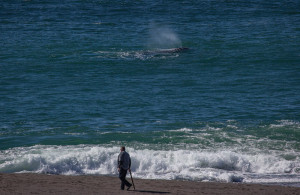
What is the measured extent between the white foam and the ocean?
0.05m

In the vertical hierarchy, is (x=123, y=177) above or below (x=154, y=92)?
above

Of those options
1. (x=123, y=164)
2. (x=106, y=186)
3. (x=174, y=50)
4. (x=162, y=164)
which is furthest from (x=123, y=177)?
(x=174, y=50)

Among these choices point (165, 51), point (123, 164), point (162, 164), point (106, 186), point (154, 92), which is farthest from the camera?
point (165, 51)

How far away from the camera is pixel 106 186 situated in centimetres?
1783

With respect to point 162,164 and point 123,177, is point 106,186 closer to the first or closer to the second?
point 123,177

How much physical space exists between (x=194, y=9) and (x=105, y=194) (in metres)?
41.3

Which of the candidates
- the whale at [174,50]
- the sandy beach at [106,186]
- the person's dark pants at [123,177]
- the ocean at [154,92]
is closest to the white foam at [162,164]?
the ocean at [154,92]

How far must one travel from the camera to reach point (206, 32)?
4634 centimetres

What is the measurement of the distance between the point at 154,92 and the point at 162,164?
10.5m

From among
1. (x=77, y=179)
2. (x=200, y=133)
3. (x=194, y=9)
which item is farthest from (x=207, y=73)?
(x=194, y=9)

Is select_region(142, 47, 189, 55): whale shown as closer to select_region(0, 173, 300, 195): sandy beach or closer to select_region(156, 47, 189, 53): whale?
select_region(156, 47, 189, 53): whale

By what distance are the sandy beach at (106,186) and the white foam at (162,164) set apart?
1331 mm

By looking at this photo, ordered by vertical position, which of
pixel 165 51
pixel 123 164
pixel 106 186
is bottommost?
pixel 165 51

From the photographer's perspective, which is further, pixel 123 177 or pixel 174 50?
pixel 174 50
